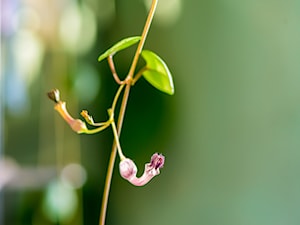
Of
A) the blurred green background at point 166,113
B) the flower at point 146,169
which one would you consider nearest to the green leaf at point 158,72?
Result: the flower at point 146,169

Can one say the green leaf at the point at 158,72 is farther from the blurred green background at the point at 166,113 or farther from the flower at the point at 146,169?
the blurred green background at the point at 166,113

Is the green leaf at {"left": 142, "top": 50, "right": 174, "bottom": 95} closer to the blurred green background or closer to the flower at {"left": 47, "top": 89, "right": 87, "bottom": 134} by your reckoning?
the flower at {"left": 47, "top": 89, "right": 87, "bottom": 134}

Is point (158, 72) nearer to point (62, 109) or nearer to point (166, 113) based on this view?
point (62, 109)

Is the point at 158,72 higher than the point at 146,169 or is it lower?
higher

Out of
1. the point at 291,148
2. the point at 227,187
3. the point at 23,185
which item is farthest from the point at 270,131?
the point at 23,185

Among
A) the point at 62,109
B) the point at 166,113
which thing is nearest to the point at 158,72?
the point at 62,109

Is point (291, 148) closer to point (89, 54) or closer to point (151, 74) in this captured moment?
point (151, 74)
